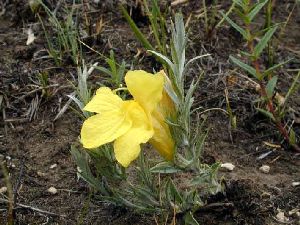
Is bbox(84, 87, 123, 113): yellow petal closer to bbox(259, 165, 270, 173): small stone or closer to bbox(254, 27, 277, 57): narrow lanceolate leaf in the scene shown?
bbox(254, 27, 277, 57): narrow lanceolate leaf

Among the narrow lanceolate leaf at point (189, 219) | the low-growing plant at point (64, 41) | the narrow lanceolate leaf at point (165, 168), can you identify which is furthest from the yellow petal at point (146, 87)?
the low-growing plant at point (64, 41)

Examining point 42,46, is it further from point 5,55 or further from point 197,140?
point 197,140

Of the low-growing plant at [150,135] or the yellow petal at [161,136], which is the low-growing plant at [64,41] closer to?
the low-growing plant at [150,135]

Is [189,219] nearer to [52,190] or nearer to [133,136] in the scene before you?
[133,136]

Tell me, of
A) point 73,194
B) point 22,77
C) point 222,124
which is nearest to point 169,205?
point 73,194

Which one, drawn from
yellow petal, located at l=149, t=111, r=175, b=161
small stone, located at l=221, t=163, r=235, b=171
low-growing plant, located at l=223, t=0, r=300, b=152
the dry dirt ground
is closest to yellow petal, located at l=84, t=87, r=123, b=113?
yellow petal, located at l=149, t=111, r=175, b=161
